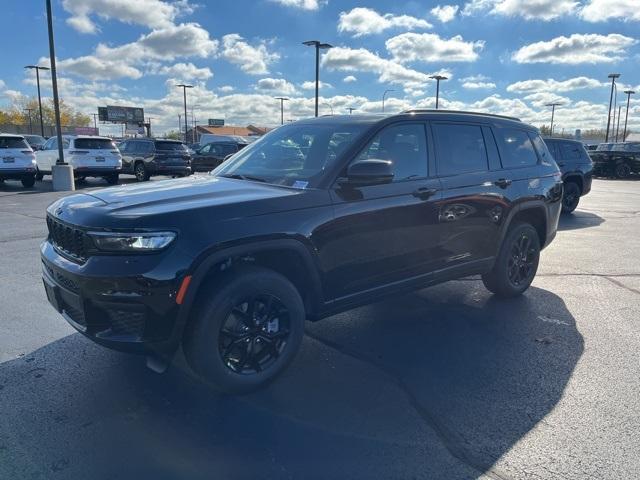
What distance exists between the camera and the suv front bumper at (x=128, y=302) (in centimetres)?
280

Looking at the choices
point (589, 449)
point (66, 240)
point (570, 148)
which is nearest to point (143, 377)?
point (66, 240)

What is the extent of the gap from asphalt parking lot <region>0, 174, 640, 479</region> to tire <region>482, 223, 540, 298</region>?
0.97 ft

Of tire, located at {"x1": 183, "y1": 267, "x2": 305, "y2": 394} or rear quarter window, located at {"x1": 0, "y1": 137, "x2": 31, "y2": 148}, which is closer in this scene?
tire, located at {"x1": 183, "y1": 267, "x2": 305, "y2": 394}

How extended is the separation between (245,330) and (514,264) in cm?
330

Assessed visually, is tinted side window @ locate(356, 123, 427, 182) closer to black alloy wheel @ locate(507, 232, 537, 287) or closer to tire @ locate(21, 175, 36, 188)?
black alloy wheel @ locate(507, 232, 537, 287)

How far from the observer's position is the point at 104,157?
17219 millimetres

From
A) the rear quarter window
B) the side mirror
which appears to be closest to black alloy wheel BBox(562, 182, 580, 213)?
the side mirror

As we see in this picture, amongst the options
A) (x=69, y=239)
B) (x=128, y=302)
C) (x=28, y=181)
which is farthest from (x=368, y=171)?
(x=28, y=181)

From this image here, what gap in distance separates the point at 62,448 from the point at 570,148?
12.4 m

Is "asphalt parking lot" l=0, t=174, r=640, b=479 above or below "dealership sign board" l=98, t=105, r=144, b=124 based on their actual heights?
below

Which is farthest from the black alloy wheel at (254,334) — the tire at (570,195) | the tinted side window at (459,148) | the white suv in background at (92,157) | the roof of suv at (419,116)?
the white suv in background at (92,157)

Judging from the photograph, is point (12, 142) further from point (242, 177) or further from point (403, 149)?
point (403, 149)

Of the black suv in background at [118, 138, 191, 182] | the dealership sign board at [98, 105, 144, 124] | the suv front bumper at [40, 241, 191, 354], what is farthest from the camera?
the dealership sign board at [98, 105, 144, 124]

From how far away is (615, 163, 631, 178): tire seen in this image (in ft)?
81.8
